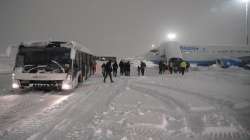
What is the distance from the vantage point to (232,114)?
26.9 feet

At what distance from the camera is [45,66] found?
13.2 m

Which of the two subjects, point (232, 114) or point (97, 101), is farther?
point (97, 101)

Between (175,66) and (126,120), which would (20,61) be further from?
(175,66)

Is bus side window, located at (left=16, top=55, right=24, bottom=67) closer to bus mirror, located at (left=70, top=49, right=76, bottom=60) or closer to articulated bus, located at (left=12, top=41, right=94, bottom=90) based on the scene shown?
articulated bus, located at (left=12, top=41, right=94, bottom=90)

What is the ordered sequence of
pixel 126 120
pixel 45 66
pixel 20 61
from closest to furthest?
pixel 126 120 < pixel 45 66 < pixel 20 61

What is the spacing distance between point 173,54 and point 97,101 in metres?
34.8

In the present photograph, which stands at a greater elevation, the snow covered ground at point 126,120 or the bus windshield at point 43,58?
the bus windshield at point 43,58

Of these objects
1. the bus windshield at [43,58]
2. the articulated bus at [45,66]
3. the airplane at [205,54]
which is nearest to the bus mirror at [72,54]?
the articulated bus at [45,66]

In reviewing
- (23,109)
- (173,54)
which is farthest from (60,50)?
(173,54)

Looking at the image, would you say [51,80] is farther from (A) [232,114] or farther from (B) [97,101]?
(A) [232,114]

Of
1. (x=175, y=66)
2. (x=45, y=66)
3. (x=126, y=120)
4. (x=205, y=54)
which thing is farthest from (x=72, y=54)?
(x=205, y=54)

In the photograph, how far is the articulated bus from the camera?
42.2 feet

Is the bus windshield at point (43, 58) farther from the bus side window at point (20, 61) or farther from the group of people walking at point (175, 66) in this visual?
the group of people walking at point (175, 66)

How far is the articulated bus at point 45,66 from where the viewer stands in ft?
42.2
